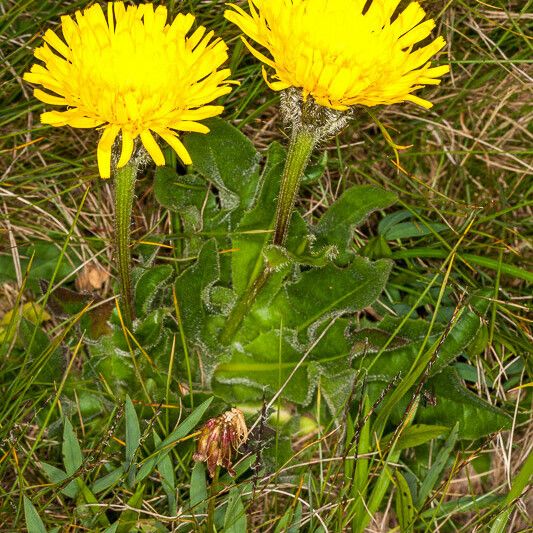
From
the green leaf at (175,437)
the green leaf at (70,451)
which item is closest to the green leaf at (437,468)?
the green leaf at (175,437)

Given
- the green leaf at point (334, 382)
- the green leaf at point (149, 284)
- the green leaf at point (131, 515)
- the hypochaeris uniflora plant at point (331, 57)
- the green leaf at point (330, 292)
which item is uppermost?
the hypochaeris uniflora plant at point (331, 57)

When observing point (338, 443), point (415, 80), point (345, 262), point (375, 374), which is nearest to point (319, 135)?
point (415, 80)

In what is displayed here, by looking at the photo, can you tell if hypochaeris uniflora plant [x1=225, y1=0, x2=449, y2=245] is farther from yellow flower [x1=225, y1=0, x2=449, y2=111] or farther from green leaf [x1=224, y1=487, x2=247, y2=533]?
green leaf [x1=224, y1=487, x2=247, y2=533]

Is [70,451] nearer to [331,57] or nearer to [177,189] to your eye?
[177,189]

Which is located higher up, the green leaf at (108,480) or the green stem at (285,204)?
the green stem at (285,204)

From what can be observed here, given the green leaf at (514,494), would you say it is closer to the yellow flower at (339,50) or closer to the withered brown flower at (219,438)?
the withered brown flower at (219,438)

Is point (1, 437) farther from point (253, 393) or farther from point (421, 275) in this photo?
point (421, 275)
